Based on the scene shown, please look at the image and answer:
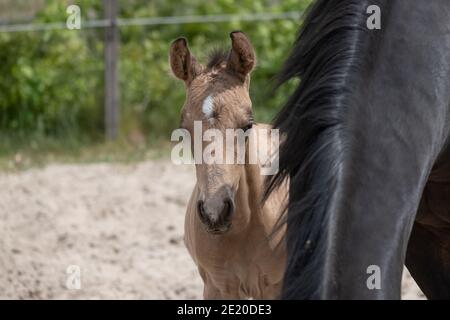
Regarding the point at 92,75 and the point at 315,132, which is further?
the point at 92,75

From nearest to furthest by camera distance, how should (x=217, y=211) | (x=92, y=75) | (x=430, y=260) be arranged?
(x=430, y=260)
(x=217, y=211)
(x=92, y=75)

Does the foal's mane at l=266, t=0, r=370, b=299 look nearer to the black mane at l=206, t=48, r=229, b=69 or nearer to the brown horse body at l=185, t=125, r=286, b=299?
the black mane at l=206, t=48, r=229, b=69

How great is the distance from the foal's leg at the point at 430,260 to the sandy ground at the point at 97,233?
1830 mm

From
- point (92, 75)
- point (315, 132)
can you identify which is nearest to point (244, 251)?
point (315, 132)

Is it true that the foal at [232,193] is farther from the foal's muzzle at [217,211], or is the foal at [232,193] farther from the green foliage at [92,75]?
the green foliage at [92,75]

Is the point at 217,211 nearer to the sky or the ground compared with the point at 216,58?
nearer to the ground

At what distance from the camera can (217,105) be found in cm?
408

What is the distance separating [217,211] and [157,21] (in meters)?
6.41

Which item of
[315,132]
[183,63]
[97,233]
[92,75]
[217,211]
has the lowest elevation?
[97,233]

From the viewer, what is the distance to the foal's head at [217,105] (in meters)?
3.93

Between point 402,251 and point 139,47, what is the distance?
828 cm

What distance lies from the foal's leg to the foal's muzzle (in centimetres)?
75

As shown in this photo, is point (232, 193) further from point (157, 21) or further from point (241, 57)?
point (157, 21)
